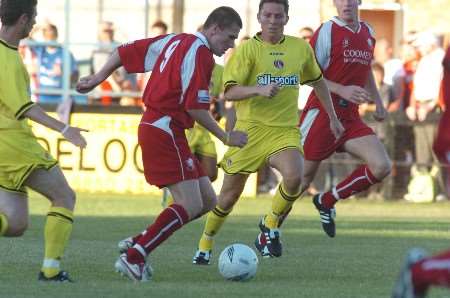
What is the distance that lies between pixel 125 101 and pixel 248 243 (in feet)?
31.4

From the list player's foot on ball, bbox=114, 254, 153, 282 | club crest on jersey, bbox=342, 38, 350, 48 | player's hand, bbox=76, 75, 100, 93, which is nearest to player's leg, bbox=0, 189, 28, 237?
player's foot on ball, bbox=114, 254, 153, 282

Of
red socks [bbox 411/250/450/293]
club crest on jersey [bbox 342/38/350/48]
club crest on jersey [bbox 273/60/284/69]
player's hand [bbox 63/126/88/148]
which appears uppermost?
club crest on jersey [bbox 342/38/350/48]

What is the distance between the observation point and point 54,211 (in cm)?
983

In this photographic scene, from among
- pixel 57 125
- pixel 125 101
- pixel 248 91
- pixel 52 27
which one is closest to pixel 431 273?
pixel 57 125

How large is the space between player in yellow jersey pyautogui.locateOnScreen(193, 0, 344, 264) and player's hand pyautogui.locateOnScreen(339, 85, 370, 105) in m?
0.49

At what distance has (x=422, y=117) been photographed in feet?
71.7

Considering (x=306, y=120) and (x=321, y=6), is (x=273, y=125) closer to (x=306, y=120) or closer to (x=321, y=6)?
(x=306, y=120)

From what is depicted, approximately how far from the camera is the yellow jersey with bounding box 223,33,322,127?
1194 centimetres

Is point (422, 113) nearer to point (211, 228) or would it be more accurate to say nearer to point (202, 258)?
point (211, 228)

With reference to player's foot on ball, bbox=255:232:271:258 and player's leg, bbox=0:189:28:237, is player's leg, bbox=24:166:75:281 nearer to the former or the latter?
player's leg, bbox=0:189:28:237

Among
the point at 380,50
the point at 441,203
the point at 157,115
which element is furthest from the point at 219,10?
the point at 380,50

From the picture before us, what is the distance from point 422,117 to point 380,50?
8.63 feet

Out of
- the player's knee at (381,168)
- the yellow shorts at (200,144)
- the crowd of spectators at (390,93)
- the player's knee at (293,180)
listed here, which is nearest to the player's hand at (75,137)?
the player's knee at (293,180)

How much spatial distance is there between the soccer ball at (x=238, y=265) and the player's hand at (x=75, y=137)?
1.78 m
